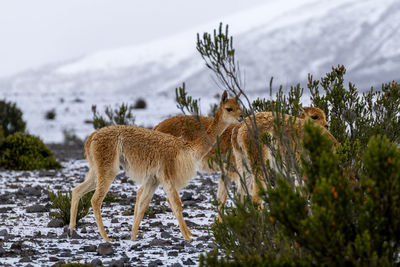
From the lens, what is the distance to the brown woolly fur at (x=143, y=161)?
17.8ft

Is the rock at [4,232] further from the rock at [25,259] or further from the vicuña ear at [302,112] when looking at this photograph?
the vicuña ear at [302,112]

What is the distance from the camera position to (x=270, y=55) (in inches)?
5246

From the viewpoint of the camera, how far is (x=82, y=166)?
12828 millimetres

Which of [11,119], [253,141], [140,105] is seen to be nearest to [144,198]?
[253,141]

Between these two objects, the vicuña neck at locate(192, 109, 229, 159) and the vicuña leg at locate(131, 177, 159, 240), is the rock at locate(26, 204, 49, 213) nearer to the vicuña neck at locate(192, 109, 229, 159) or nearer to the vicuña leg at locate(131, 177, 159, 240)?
the vicuña leg at locate(131, 177, 159, 240)

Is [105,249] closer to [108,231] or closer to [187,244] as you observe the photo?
[187,244]

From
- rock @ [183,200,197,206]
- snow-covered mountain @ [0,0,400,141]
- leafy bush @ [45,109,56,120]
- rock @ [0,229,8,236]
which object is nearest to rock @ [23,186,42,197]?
rock @ [183,200,197,206]

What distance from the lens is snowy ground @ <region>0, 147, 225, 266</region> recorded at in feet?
15.0

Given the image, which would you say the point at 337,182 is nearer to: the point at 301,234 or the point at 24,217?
the point at 301,234

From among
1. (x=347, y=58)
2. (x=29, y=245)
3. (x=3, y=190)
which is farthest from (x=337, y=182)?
(x=347, y=58)

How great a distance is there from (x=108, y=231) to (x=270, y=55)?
13052 cm

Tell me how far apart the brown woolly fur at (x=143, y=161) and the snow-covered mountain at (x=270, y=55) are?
86.6 m

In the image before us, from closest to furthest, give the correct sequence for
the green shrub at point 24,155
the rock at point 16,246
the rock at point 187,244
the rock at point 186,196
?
the rock at point 16,246
the rock at point 187,244
the rock at point 186,196
the green shrub at point 24,155

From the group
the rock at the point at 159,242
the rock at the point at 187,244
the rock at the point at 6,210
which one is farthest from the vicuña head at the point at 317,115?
the rock at the point at 6,210
